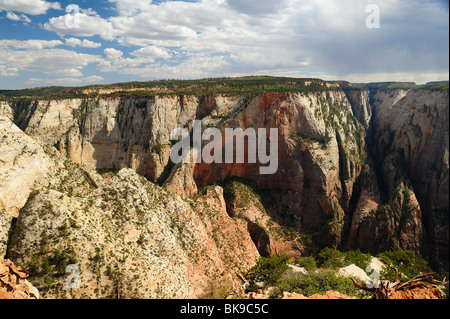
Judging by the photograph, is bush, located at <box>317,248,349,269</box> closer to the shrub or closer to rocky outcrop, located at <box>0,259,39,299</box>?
the shrub

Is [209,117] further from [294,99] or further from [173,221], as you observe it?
[173,221]

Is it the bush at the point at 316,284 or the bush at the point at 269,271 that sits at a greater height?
the bush at the point at 316,284

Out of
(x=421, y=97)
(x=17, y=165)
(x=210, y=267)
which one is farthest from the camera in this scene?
(x=421, y=97)

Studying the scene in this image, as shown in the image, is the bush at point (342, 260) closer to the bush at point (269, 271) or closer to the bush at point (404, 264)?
the bush at point (404, 264)

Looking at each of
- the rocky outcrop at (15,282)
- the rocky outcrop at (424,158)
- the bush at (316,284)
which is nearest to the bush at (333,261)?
the bush at (316,284)

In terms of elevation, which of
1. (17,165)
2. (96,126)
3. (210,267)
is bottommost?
(210,267)

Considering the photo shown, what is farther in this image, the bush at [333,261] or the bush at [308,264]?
the bush at [333,261]
